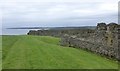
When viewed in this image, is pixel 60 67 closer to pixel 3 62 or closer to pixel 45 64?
pixel 45 64

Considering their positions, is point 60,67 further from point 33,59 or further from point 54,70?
point 33,59

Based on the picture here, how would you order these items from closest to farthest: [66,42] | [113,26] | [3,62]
A: 1. [3,62]
2. [113,26]
3. [66,42]

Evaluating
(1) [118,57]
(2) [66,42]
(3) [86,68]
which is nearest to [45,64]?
(3) [86,68]

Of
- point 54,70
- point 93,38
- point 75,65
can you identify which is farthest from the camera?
point 93,38

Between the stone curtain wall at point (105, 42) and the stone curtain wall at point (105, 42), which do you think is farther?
the stone curtain wall at point (105, 42)

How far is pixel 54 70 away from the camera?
50.0 ft

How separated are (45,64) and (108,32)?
686 cm

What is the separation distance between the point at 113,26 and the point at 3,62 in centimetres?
806

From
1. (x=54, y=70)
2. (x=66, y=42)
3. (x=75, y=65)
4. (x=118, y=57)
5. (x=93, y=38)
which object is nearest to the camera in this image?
(x=54, y=70)

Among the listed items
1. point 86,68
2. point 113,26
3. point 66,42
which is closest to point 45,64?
point 86,68

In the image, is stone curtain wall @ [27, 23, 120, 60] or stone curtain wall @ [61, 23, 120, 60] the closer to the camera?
stone curtain wall @ [27, 23, 120, 60]

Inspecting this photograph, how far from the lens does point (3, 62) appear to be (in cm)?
1789

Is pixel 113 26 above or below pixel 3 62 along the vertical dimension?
above

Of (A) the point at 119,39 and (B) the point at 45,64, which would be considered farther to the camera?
(A) the point at 119,39
